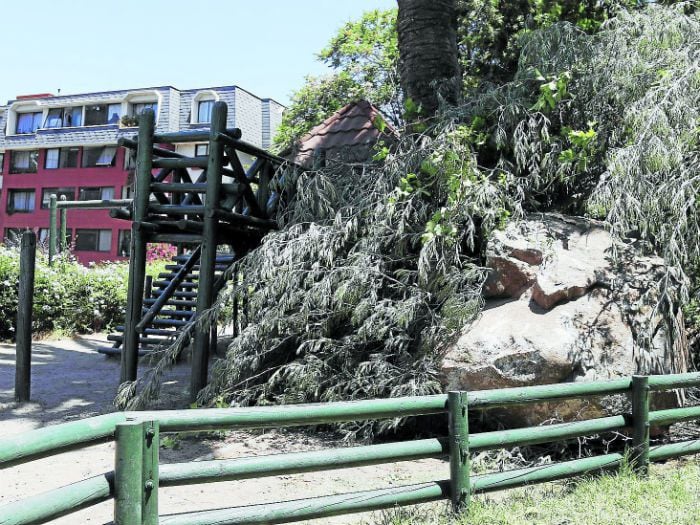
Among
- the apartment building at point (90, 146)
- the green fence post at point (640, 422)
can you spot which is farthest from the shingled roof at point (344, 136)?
the apartment building at point (90, 146)

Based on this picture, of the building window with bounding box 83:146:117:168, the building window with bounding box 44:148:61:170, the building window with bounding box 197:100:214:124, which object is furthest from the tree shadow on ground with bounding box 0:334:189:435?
the building window with bounding box 44:148:61:170

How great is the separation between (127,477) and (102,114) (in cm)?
4572

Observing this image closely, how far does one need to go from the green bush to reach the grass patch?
38.3ft

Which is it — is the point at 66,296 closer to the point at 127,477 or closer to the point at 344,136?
the point at 344,136

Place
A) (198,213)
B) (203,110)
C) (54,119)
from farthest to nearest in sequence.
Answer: (54,119), (203,110), (198,213)

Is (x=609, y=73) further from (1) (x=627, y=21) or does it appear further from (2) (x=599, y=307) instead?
(2) (x=599, y=307)

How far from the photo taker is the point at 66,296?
583 inches

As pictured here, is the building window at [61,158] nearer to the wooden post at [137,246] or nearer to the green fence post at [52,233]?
the green fence post at [52,233]

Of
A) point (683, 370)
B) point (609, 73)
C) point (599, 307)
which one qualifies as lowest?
point (683, 370)

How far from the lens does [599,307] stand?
594 cm

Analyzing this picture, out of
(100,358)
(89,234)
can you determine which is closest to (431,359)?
(100,358)

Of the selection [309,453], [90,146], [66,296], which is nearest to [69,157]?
[90,146]

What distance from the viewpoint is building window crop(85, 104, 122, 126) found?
44.5m

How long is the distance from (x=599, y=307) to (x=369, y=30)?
15.6 metres
